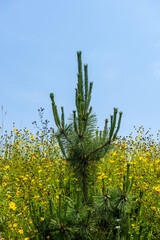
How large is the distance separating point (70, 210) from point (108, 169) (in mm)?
2723

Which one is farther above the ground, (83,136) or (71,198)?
(83,136)

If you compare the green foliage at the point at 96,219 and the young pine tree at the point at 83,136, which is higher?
the young pine tree at the point at 83,136

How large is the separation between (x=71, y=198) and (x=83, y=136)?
3.29ft

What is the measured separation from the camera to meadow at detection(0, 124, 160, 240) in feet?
12.0

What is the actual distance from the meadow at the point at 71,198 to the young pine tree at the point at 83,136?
15 centimetres

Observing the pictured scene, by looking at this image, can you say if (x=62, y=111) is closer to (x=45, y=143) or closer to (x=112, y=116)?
(x=112, y=116)

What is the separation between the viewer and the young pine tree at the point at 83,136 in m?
3.69

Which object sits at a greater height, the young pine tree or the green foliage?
the young pine tree

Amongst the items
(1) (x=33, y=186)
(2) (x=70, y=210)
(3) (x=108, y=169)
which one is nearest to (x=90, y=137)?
(2) (x=70, y=210)

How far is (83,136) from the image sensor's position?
3713 mm

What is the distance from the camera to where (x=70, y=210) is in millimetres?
3701

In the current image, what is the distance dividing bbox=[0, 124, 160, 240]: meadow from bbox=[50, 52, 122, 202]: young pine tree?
15 centimetres

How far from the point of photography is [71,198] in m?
4.17

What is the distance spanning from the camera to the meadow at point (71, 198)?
366 centimetres
